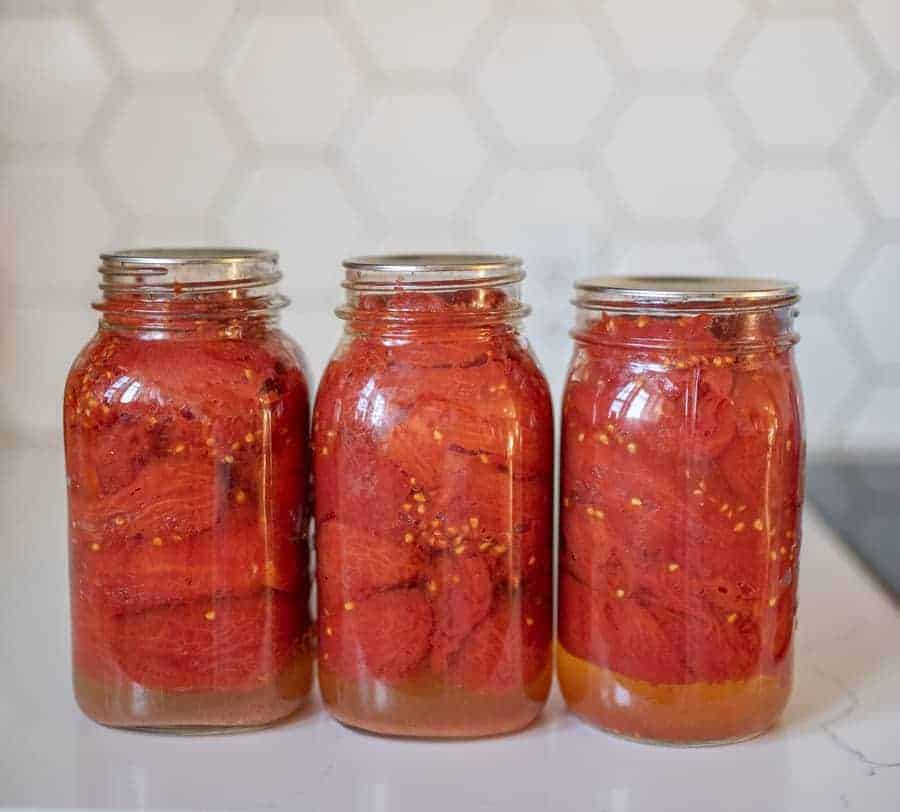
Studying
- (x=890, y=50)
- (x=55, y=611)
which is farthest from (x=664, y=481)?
(x=890, y=50)

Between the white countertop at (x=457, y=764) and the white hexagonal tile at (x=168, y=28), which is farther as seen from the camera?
the white hexagonal tile at (x=168, y=28)

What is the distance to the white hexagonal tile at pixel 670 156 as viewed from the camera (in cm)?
122

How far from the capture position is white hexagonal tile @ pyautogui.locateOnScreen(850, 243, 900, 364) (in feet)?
4.11

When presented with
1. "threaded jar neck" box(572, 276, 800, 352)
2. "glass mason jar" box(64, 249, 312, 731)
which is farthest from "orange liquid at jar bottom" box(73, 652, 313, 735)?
"threaded jar neck" box(572, 276, 800, 352)

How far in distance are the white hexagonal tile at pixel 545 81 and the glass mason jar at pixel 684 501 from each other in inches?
22.2

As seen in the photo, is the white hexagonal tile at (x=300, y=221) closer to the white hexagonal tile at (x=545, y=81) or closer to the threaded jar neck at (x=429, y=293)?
the white hexagonal tile at (x=545, y=81)

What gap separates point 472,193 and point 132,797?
0.79m

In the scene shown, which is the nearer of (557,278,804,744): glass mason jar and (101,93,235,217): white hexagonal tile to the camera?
(557,278,804,744): glass mason jar

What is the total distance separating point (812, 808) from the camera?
62cm

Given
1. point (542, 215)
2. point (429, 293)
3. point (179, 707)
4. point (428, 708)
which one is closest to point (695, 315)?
point (429, 293)

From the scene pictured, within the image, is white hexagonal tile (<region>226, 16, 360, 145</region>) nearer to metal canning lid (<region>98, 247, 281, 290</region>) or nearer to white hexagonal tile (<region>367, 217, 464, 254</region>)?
white hexagonal tile (<region>367, 217, 464, 254</region>)

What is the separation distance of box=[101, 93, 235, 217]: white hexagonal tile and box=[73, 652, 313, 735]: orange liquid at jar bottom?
670mm

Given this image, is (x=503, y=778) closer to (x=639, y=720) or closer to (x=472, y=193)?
(x=639, y=720)

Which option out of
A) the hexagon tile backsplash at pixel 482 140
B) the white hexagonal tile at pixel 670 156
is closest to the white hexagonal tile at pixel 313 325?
the hexagon tile backsplash at pixel 482 140
